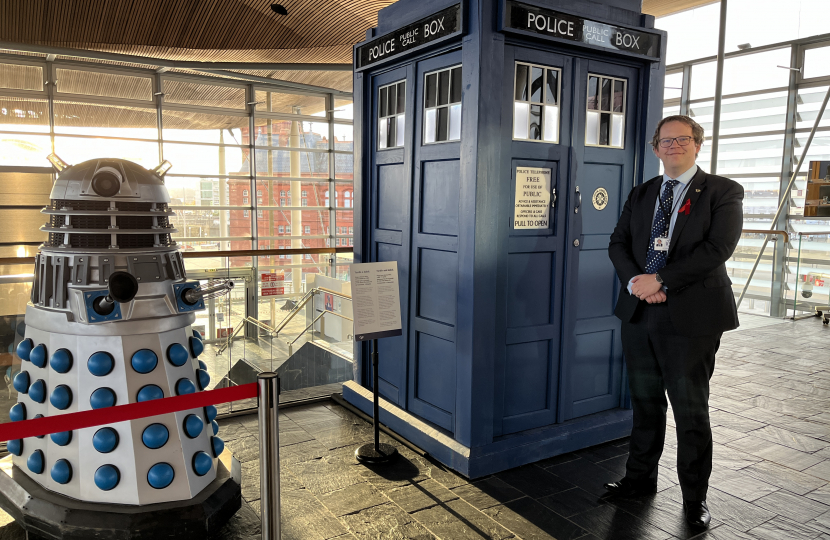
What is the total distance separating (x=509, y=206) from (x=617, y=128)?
1068 millimetres

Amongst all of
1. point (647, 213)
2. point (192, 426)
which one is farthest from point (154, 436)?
point (647, 213)

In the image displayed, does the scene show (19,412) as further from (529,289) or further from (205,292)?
(529,289)

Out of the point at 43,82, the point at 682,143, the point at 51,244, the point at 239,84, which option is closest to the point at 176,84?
the point at 239,84

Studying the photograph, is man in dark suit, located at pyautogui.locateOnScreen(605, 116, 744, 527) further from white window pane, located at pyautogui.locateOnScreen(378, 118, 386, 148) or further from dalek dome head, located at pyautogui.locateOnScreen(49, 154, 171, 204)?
dalek dome head, located at pyautogui.locateOnScreen(49, 154, 171, 204)

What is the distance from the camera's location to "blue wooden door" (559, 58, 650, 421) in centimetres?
372

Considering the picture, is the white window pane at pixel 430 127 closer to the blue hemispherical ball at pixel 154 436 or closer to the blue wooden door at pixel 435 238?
the blue wooden door at pixel 435 238

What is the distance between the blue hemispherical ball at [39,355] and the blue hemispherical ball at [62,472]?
453 mm

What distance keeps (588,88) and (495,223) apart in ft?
3.75

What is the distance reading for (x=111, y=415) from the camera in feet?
6.21

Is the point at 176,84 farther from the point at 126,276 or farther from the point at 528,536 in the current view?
the point at 528,536

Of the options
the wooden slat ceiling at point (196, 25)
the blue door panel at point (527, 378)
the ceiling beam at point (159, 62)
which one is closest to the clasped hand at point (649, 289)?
the blue door panel at point (527, 378)

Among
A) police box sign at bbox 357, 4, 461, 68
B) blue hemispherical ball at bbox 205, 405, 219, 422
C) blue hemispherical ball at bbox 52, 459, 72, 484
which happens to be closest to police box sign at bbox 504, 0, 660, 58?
police box sign at bbox 357, 4, 461, 68

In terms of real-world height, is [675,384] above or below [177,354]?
below

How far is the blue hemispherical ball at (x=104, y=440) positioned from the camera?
251cm
